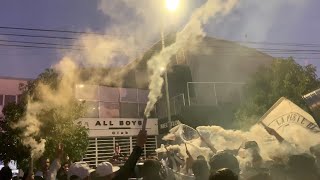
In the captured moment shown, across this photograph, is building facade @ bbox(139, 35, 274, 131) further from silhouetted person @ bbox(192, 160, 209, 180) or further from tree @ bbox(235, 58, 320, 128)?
silhouetted person @ bbox(192, 160, 209, 180)

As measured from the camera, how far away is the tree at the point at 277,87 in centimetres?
1992

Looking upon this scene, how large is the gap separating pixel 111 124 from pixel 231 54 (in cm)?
1027

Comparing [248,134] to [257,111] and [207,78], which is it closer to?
[257,111]

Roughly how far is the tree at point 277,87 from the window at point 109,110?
8.42 m

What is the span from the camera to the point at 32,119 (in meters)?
16.3

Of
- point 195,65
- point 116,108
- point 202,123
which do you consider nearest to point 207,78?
point 195,65

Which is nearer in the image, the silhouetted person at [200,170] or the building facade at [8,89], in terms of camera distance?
the silhouetted person at [200,170]

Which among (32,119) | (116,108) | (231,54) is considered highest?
(231,54)

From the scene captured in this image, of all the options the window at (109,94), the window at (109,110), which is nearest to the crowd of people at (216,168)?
the window at (109,110)

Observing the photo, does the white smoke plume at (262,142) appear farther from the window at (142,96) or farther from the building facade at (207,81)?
the window at (142,96)

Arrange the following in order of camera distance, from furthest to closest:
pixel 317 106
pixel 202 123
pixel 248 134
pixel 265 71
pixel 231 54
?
pixel 231 54 → pixel 202 123 → pixel 265 71 → pixel 248 134 → pixel 317 106

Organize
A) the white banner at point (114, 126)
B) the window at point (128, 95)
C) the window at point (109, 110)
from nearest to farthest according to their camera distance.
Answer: the white banner at point (114, 126) → the window at point (109, 110) → the window at point (128, 95)

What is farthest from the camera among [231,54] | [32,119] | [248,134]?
[231,54]

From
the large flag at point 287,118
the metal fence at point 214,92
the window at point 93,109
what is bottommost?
the large flag at point 287,118
